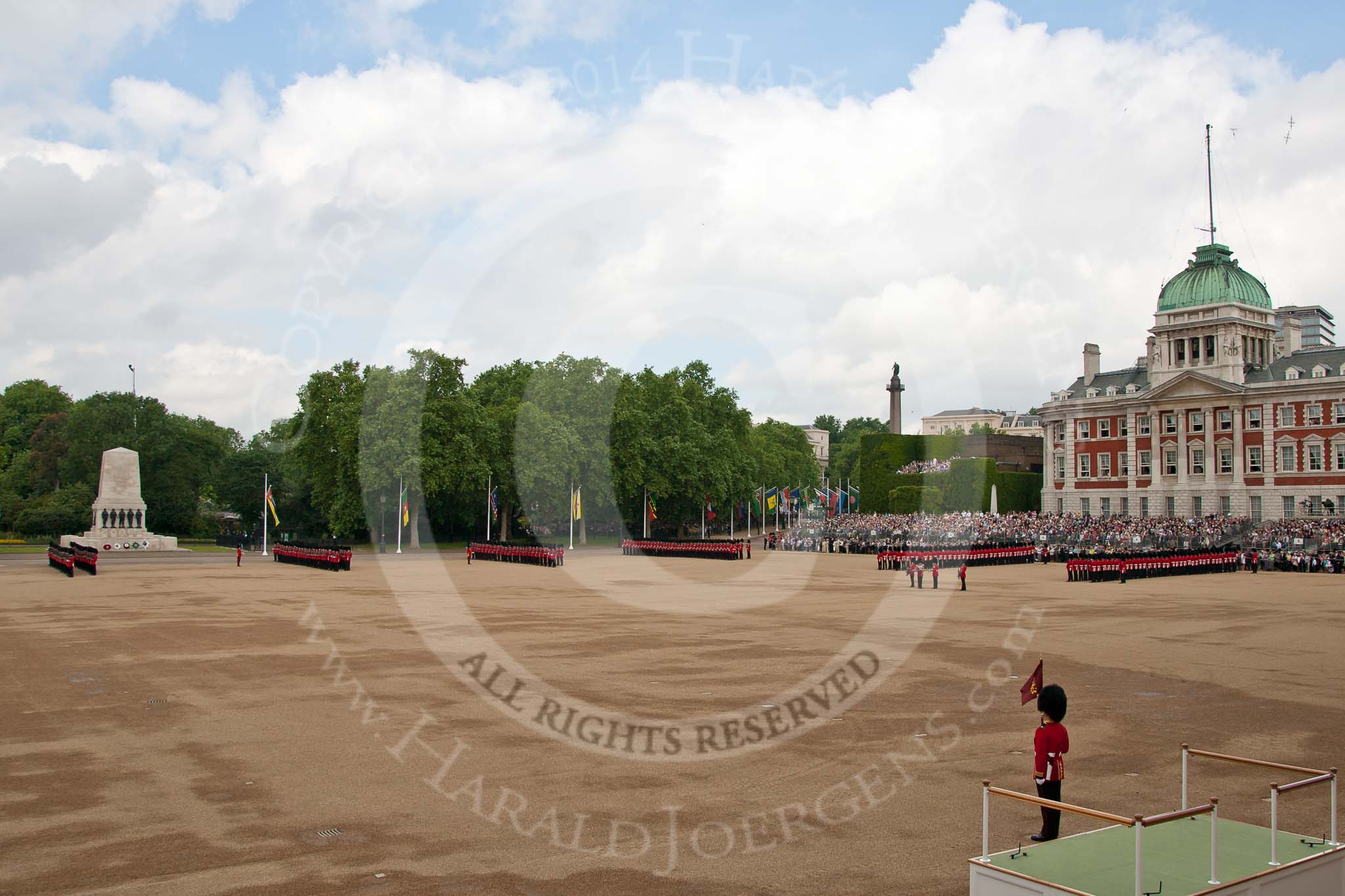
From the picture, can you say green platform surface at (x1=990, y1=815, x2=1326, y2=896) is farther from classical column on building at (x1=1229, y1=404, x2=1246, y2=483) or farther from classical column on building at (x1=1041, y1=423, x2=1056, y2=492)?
classical column on building at (x1=1041, y1=423, x2=1056, y2=492)

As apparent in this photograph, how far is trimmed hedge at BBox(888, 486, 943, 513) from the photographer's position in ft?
233

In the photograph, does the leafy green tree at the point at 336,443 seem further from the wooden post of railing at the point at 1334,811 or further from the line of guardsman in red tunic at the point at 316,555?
the wooden post of railing at the point at 1334,811

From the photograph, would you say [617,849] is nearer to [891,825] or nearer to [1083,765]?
[891,825]

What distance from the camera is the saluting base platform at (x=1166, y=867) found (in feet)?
18.9

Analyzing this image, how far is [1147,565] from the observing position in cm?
4116

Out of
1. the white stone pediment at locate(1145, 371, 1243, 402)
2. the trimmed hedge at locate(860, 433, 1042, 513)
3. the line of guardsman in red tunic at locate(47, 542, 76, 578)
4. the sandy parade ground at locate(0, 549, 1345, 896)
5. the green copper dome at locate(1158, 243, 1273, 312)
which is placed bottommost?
the sandy parade ground at locate(0, 549, 1345, 896)

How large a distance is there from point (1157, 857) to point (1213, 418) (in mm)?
68261

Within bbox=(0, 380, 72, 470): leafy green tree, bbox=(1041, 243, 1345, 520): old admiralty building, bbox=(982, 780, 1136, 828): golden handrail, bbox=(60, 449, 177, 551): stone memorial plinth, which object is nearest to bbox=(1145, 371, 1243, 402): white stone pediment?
bbox=(1041, 243, 1345, 520): old admiralty building

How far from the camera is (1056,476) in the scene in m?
75.6

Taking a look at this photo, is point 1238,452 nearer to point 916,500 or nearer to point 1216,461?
point 1216,461

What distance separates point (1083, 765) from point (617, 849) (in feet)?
18.1

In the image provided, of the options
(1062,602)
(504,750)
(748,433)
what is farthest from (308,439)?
(504,750)

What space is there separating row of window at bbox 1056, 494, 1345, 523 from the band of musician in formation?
60.9 metres

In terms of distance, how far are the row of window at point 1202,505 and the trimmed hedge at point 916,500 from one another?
1049 centimetres
